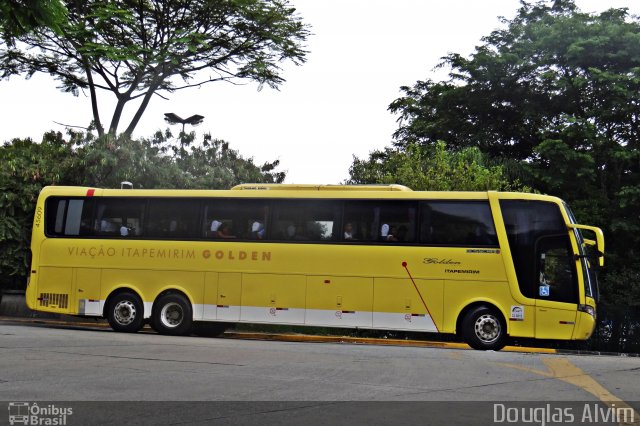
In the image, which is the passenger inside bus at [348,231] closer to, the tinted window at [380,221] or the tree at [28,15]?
the tinted window at [380,221]

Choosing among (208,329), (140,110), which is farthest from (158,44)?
(208,329)

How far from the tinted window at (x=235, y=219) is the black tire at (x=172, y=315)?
5.42 ft

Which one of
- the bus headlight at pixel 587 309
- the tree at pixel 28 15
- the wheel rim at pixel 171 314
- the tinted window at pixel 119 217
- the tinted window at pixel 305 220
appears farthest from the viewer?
the tinted window at pixel 119 217

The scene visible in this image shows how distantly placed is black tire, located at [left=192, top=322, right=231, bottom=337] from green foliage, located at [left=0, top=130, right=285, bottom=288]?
760cm

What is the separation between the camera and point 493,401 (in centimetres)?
795

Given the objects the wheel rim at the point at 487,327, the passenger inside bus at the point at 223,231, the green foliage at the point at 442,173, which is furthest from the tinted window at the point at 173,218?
the green foliage at the point at 442,173

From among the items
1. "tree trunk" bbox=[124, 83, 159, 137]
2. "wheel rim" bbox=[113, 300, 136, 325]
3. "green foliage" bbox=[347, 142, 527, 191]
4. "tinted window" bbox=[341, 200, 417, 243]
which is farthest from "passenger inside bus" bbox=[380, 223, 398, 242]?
"tree trunk" bbox=[124, 83, 159, 137]

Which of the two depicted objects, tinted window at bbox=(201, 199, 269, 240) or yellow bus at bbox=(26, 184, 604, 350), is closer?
yellow bus at bbox=(26, 184, 604, 350)

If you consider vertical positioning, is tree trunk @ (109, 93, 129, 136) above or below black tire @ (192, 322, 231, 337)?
above

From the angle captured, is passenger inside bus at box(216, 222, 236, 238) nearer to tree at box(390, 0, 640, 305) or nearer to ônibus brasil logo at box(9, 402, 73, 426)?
ônibus brasil logo at box(9, 402, 73, 426)

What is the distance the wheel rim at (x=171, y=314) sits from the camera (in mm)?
17766

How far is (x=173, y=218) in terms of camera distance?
18.0m

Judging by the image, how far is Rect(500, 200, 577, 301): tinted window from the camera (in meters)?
15.7

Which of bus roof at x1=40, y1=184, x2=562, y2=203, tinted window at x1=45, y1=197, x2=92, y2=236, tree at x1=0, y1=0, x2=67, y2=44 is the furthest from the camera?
tinted window at x1=45, y1=197, x2=92, y2=236
